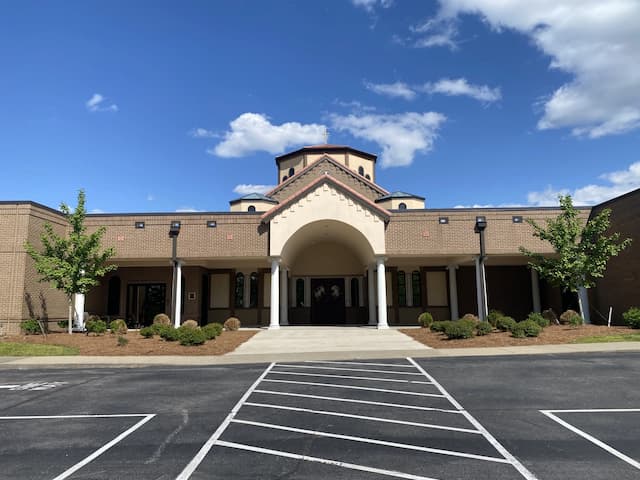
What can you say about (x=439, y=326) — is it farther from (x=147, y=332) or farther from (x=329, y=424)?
(x=329, y=424)

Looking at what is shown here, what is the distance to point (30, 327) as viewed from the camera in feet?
71.9

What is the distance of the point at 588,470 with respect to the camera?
17.5ft

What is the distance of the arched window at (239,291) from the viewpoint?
31.3m

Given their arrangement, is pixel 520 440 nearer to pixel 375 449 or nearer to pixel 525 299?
pixel 375 449

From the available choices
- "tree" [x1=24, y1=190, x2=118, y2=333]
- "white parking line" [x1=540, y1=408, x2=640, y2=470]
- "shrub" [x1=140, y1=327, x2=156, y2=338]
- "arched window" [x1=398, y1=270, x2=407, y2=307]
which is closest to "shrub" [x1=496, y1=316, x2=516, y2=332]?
"arched window" [x1=398, y1=270, x2=407, y2=307]

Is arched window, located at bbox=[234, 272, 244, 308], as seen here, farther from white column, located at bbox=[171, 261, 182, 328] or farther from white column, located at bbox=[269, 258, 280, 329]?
white column, located at bbox=[269, 258, 280, 329]

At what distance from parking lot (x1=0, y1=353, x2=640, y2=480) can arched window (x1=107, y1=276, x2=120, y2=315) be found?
1871cm

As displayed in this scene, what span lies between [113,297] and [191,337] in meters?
15.5

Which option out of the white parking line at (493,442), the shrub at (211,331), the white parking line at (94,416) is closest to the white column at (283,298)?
the shrub at (211,331)

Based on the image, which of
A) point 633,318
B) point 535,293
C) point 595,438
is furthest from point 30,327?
point 535,293

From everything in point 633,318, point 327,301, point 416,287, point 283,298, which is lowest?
point 633,318

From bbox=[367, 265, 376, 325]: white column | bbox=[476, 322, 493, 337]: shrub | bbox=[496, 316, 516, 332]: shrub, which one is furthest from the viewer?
bbox=[367, 265, 376, 325]: white column

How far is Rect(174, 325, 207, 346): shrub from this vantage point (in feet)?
59.1

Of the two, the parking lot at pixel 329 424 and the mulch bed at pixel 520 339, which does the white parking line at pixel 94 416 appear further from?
the mulch bed at pixel 520 339
